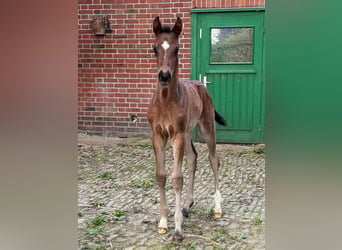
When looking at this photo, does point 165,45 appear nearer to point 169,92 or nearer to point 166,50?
point 166,50

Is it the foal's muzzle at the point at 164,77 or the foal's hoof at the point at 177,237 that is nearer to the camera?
the foal's muzzle at the point at 164,77

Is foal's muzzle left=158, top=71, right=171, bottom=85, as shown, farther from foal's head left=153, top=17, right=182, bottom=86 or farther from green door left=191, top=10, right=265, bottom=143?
green door left=191, top=10, right=265, bottom=143

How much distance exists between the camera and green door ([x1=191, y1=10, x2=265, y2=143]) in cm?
800

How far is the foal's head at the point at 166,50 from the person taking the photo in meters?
3.19

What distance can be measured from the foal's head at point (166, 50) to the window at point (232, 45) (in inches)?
197

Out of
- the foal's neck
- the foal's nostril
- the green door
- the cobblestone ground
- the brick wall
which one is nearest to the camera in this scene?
the foal's nostril

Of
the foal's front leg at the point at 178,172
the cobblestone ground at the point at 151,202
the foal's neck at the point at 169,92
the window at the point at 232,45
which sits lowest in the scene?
the cobblestone ground at the point at 151,202

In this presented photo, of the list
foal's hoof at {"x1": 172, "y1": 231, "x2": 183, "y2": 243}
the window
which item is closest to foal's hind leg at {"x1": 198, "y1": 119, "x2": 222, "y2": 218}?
foal's hoof at {"x1": 172, "y1": 231, "x2": 183, "y2": 243}

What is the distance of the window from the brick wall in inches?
22.6

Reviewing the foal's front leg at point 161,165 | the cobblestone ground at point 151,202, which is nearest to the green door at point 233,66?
the cobblestone ground at point 151,202

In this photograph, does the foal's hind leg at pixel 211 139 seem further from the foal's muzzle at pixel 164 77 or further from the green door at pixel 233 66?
the green door at pixel 233 66
